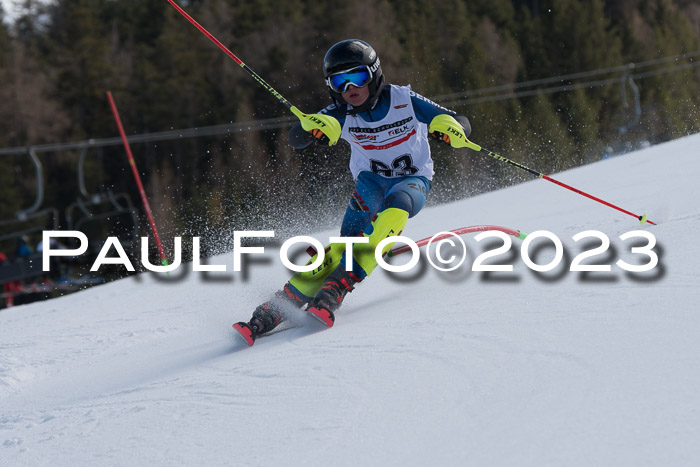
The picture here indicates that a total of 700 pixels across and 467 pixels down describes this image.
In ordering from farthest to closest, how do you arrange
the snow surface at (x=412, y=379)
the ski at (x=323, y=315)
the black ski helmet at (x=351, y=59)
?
1. the black ski helmet at (x=351, y=59)
2. the ski at (x=323, y=315)
3. the snow surface at (x=412, y=379)

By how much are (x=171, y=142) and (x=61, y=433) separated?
29444mm

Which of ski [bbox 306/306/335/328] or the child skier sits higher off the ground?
the child skier

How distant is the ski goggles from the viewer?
3.82 metres

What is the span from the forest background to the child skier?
66.5 ft

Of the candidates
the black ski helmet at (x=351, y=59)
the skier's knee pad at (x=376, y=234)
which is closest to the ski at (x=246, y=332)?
the skier's knee pad at (x=376, y=234)

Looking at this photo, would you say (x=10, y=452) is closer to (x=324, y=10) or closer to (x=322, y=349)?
(x=322, y=349)

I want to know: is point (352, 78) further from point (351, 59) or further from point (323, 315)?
point (323, 315)

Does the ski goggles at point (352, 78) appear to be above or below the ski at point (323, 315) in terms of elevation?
above

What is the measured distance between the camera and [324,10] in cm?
3247

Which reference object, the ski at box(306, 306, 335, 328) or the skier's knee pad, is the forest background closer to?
the skier's knee pad

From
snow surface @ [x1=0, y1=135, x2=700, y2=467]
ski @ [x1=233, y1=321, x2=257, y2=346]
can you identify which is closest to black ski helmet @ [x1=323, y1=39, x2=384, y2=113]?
snow surface @ [x1=0, y1=135, x2=700, y2=467]

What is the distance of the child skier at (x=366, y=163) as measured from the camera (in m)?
A: 3.63

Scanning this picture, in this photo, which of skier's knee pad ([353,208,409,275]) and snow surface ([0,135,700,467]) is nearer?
snow surface ([0,135,700,467])

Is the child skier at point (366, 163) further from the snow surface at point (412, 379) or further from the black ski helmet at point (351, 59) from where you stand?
the snow surface at point (412, 379)
